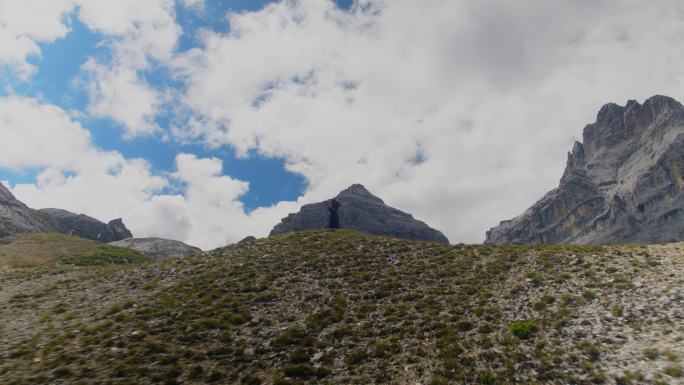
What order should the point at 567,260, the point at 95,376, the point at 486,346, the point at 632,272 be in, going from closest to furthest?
the point at 95,376 → the point at 486,346 → the point at 632,272 → the point at 567,260

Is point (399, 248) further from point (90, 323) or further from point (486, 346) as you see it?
point (90, 323)

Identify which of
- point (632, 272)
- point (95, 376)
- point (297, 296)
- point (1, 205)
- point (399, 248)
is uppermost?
point (1, 205)

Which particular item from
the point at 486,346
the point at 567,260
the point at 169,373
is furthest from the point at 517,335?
the point at 169,373

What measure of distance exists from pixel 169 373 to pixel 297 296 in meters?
13.0

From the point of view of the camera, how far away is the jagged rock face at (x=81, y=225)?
145675 millimetres

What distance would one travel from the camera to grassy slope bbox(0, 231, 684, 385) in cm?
2181

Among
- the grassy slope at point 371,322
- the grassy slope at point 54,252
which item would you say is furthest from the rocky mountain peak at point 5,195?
the grassy slope at point 371,322

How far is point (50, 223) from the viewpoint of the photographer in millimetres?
139375

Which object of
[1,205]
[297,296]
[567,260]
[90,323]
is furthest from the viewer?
[1,205]

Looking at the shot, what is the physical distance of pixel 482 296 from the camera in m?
31.4

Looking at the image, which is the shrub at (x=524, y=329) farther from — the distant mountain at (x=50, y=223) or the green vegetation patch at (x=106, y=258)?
the distant mountain at (x=50, y=223)

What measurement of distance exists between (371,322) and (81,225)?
494 feet

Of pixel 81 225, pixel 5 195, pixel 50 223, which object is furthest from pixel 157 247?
pixel 81 225

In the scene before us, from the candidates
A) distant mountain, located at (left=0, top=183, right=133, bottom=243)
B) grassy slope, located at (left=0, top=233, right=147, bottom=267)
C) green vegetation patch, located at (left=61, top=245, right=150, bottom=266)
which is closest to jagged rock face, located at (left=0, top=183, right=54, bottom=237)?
distant mountain, located at (left=0, top=183, right=133, bottom=243)
